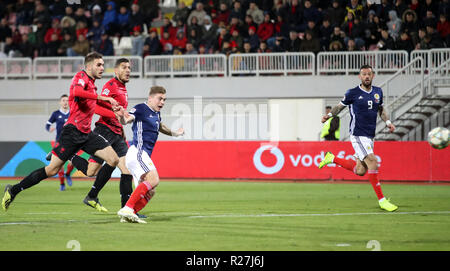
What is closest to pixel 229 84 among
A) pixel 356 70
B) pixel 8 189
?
pixel 356 70

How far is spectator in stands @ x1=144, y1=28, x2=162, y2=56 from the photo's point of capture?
2856 centimetres

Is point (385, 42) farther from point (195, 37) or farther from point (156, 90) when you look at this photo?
point (156, 90)

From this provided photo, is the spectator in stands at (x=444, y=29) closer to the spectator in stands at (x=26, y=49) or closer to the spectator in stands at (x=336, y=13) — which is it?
the spectator in stands at (x=336, y=13)

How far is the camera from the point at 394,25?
81.7 ft

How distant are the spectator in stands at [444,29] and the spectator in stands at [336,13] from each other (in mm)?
3054

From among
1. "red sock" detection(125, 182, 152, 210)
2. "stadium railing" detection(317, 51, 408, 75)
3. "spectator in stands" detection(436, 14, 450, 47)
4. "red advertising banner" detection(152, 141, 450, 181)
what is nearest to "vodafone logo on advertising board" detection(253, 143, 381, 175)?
"red advertising banner" detection(152, 141, 450, 181)

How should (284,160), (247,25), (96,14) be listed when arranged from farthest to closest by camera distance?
1. (96,14)
2. (247,25)
3. (284,160)

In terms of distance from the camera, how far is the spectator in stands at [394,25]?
24.4 meters

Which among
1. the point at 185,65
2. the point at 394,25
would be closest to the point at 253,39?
the point at 185,65

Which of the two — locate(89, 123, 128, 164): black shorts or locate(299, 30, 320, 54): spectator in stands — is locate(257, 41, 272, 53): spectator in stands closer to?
locate(299, 30, 320, 54): spectator in stands

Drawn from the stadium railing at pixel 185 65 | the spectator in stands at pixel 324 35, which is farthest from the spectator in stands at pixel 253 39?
Answer: the spectator in stands at pixel 324 35

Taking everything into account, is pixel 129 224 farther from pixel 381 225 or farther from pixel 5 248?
pixel 381 225

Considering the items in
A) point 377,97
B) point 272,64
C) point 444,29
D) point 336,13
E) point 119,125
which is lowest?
point 119,125

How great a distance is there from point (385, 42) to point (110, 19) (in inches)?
426
